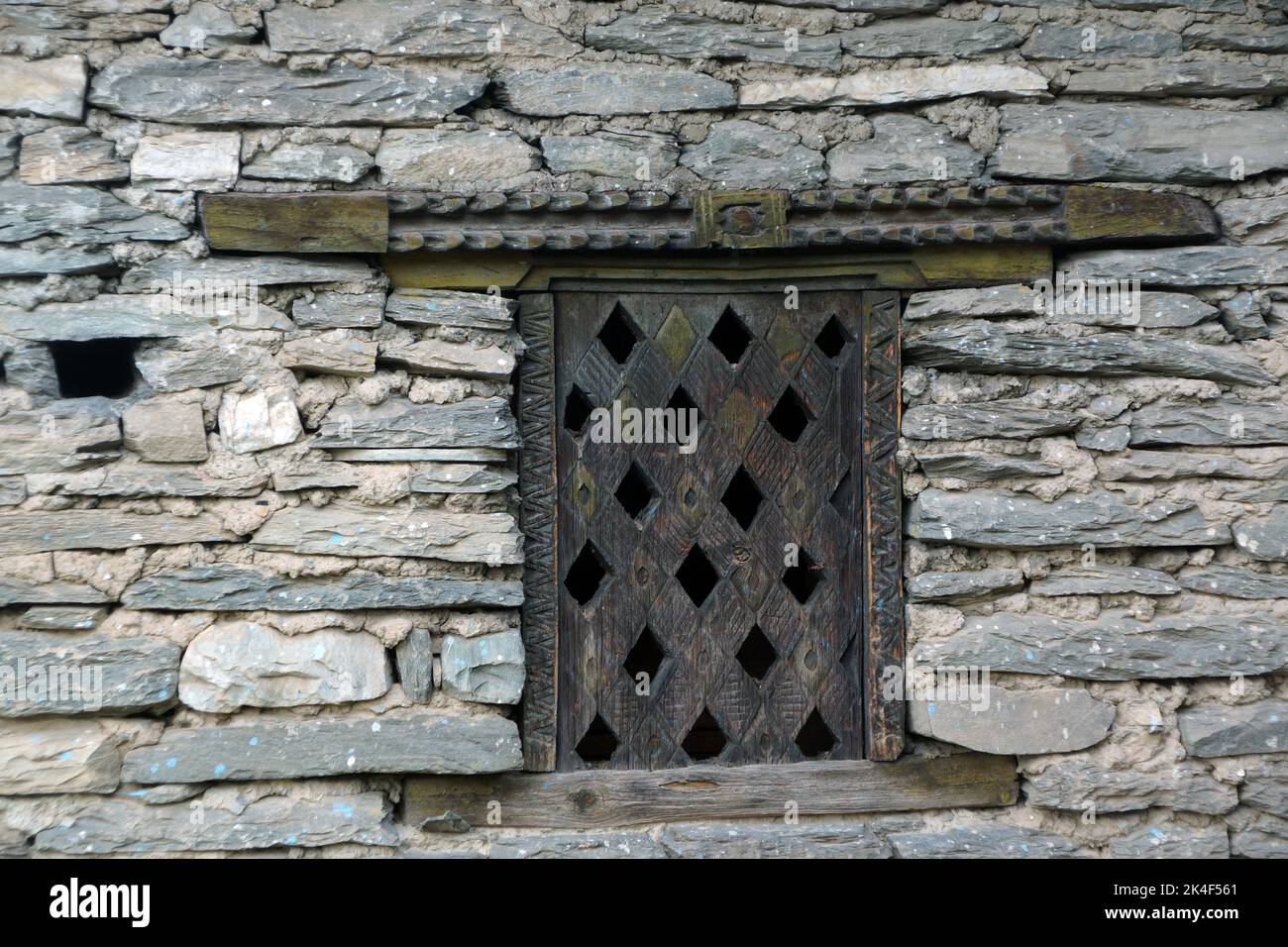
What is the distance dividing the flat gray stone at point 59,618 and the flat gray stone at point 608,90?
1700 millimetres

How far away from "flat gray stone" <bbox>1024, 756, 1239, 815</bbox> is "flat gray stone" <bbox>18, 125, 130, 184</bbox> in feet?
9.65

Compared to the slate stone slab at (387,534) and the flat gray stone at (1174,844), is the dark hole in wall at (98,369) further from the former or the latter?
the flat gray stone at (1174,844)

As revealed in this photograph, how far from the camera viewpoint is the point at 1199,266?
2957 mm

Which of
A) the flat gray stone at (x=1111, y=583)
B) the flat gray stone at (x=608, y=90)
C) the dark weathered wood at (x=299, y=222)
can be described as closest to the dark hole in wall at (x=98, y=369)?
the dark weathered wood at (x=299, y=222)

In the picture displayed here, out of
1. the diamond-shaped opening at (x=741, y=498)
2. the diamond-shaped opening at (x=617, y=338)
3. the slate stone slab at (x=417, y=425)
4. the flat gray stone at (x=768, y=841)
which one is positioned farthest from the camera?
the diamond-shaped opening at (x=741, y=498)

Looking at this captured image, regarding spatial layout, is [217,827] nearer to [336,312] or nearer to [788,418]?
[336,312]

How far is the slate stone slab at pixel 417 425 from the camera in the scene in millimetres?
2787

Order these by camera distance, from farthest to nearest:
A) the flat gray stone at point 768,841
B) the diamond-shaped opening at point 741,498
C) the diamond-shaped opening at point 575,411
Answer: the diamond-shaped opening at point 741,498
the diamond-shaped opening at point 575,411
the flat gray stone at point 768,841

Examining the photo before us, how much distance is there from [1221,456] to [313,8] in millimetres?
2700

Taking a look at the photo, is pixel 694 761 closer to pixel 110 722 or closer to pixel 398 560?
pixel 398 560

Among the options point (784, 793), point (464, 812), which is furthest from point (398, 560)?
point (784, 793)

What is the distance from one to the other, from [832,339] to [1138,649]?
1.19 metres

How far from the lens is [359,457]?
9.20 feet

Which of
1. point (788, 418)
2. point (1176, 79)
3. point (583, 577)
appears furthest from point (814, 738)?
point (1176, 79)
